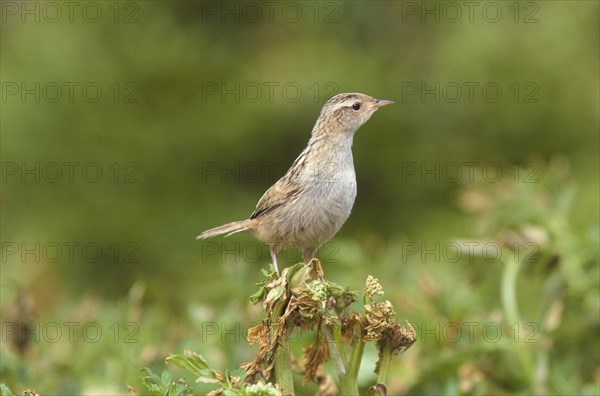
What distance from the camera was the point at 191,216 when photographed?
292 inches

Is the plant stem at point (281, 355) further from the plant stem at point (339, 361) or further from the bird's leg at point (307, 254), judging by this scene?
the bird's leg at point (307, 254)

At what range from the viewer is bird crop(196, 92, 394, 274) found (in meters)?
3.32

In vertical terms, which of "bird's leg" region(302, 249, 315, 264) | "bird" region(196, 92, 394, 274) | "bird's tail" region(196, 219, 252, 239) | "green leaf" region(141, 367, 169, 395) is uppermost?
"bird" region(196, 92, 394, 274)

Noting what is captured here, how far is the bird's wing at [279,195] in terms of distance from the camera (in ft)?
11.3

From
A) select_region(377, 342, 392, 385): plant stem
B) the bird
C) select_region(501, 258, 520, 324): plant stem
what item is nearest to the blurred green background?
select_region(501, 258, 520, 324): plant stem

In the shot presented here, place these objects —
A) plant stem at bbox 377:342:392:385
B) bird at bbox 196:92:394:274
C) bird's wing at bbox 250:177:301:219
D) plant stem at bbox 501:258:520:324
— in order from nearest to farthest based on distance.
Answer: plant stem at bbox 377:342:392:385 < bird at bbox 196:92:394:274 < bird's wing at bbox 250:177:301:219 < plant stem at bbox 501:258:520:324

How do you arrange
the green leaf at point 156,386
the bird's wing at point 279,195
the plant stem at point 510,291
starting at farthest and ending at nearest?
the plant stem at point 510,291
the bird's wing at point 279,195
the green leaf at point 156,386

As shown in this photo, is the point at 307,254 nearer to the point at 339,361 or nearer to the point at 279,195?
the point at 279,195

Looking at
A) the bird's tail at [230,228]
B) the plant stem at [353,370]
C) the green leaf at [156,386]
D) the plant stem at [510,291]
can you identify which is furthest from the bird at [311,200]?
the green leaf at [156,386]

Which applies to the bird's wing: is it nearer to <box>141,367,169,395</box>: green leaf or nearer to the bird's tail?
the bird's tail

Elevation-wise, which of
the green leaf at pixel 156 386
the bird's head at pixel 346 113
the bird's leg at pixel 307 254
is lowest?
the green leaf at pixel 156 386

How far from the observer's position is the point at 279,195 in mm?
3471

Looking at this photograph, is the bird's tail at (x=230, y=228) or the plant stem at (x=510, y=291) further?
the plant stem at (x=510, y=291)

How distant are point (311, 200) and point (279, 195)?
0.17m
